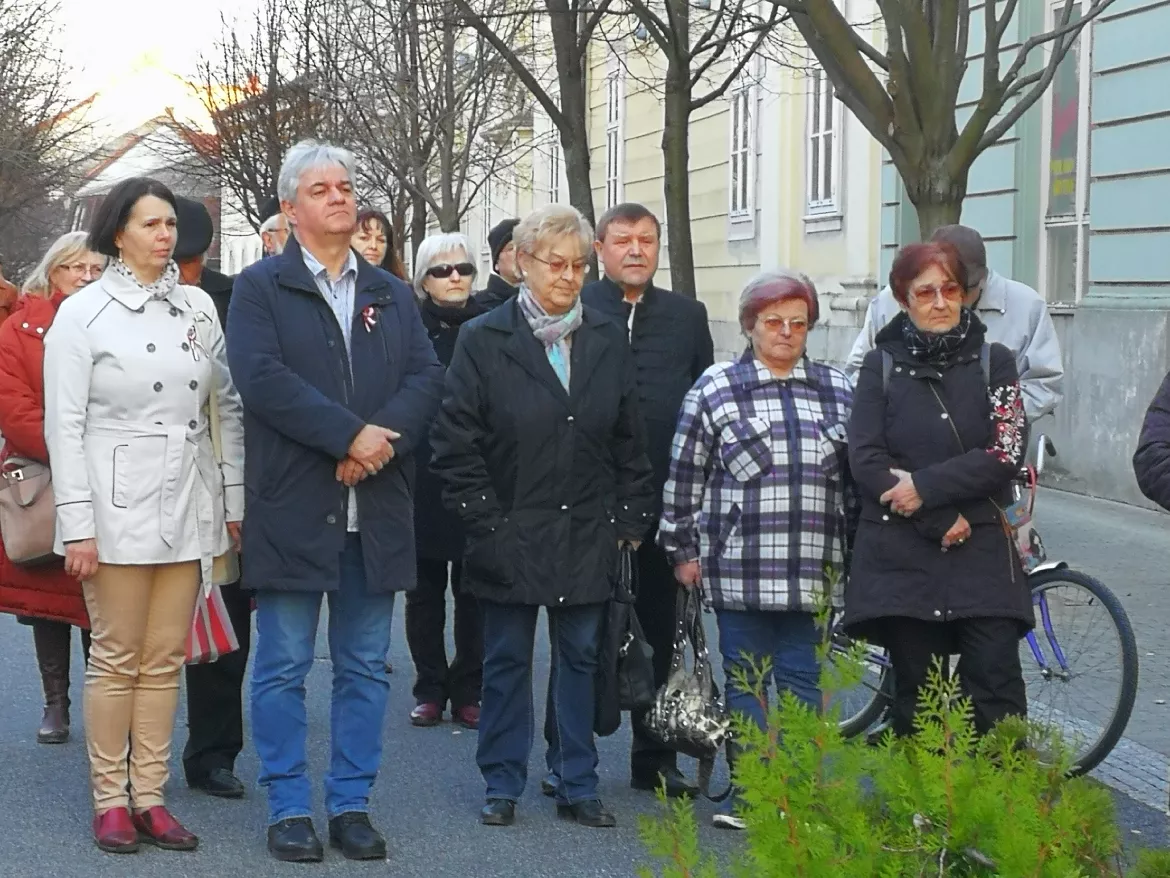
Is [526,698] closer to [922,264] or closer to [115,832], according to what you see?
[115,832]

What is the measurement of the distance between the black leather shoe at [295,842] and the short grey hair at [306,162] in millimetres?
1896

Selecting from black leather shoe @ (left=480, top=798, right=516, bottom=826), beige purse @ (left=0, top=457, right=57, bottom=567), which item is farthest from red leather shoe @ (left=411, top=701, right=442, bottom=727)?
beige purse @ (left=0, top=457, right=57, bottom=567)

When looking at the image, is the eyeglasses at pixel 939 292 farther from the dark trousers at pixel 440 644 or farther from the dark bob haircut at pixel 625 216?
the dark trousers at pixel 440 644

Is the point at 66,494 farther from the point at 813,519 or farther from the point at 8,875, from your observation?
the point at 813,519

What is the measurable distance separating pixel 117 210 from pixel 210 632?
4.65 feet

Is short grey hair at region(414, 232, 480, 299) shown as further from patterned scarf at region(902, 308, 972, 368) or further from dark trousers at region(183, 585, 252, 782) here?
patterned scarf at region(902, 308, 972, 368)

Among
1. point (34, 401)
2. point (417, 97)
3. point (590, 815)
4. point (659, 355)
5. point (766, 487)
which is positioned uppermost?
point (417, 97)

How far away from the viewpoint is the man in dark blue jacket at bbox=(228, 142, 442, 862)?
5695mm

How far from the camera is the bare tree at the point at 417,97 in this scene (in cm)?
2791

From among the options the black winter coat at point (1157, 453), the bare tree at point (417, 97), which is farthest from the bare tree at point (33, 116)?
the black winter coat at point (1157, 453)

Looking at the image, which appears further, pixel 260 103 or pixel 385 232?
pixel 260 103

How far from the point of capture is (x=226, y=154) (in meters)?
37.4

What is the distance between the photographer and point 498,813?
6.09 metres

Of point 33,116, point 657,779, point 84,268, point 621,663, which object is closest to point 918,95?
point 84,268
